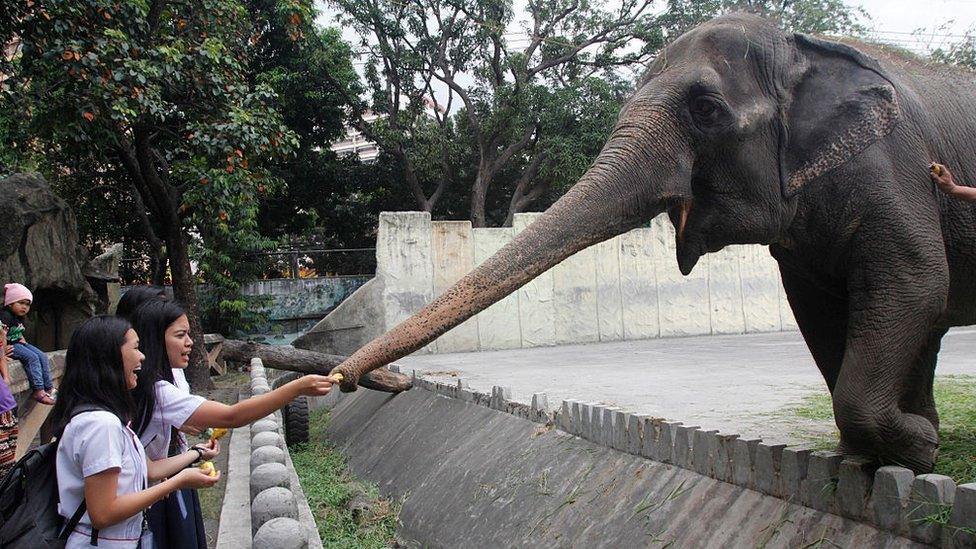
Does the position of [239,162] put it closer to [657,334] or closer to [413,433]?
[413,433]

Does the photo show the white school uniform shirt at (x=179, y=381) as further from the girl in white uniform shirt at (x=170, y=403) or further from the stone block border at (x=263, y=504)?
the stone block border at (x=263, y=504)

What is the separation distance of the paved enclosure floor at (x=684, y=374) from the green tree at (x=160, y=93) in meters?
4.12

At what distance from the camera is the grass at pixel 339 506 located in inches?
276

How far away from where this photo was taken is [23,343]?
7629mm

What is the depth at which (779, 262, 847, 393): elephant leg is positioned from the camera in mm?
4215

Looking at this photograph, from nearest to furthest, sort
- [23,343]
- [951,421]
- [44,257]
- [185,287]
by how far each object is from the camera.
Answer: [951,421]
[23,343]
[44,257]
[185,287]

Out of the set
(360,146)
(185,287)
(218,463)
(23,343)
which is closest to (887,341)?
(23,343)

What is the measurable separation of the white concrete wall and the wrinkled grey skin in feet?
43.9

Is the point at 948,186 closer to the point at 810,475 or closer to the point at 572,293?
the point at 810,475

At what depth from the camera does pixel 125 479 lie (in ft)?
8.80

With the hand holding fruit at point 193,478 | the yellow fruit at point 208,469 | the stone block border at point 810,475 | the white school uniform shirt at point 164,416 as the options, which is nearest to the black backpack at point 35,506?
the hand holding fruit at point 193,478

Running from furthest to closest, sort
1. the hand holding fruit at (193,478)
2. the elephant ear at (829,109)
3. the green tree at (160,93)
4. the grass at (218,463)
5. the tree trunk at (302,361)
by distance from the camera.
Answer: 1. the tree trunk at (302,361)
2. the green tree at (160,93)
3. the grass at (218,463)
4. the elephant ear at (829,109)
5. the hand holding fruit at (193,478)

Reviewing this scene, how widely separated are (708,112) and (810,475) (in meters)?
1.75

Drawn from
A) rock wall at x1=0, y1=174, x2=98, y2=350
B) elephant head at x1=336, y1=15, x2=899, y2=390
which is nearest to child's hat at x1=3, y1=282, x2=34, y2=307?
elephant head at x1=336, y1=15, x2=899, y2=390
